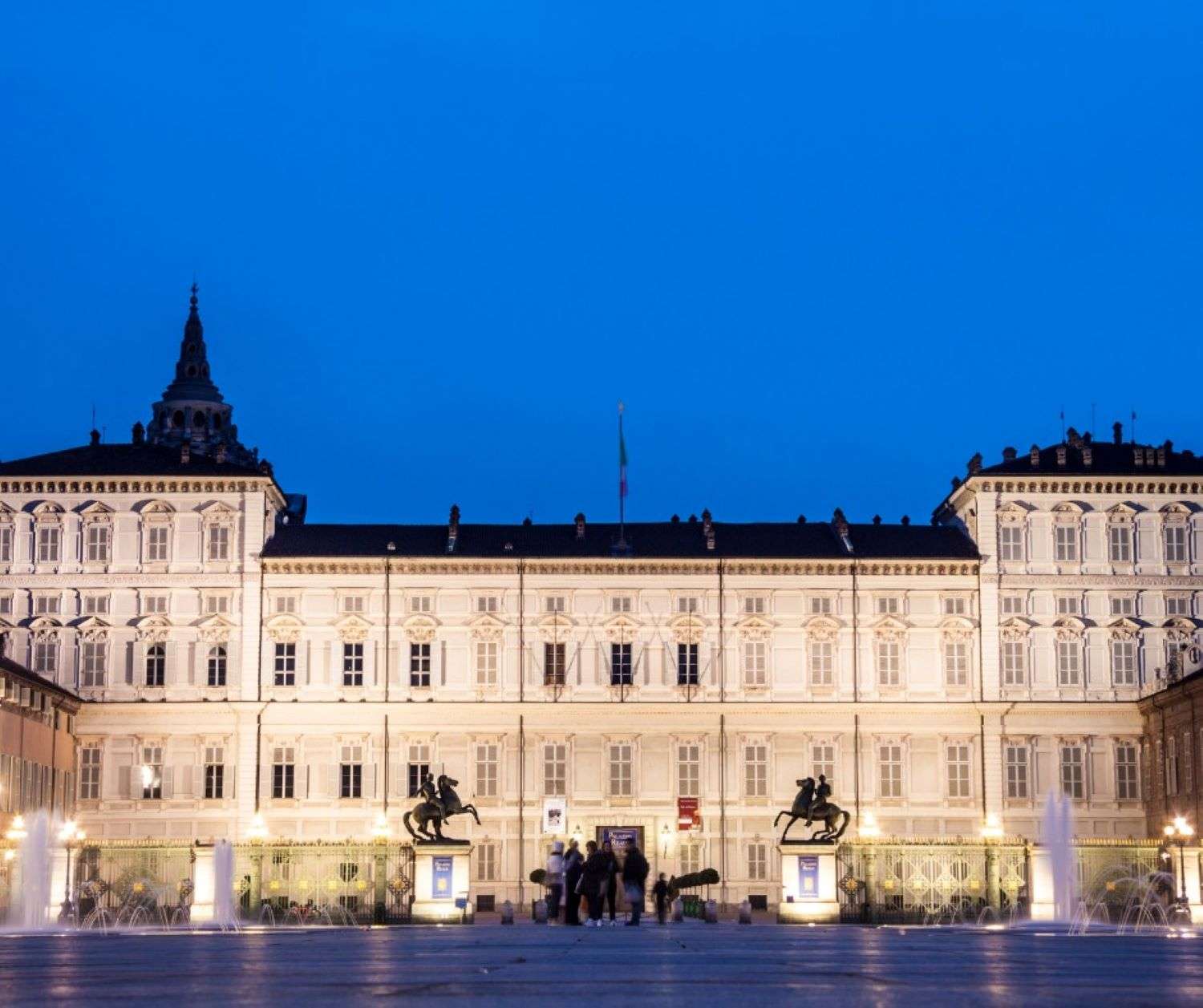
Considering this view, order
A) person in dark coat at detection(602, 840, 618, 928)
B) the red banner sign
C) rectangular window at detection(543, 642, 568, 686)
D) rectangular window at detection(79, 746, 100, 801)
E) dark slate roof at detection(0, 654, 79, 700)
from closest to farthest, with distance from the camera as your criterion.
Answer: person in dark coat at detection(602, 840, 618, 928), dark slate roof at detection(0, 654, 79, 700), the red banner sign, rectangular window at detection(79, 746, 100, 801), rectangular window at detection(543, 642, 568, 686)

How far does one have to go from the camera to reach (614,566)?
8138 centimetres

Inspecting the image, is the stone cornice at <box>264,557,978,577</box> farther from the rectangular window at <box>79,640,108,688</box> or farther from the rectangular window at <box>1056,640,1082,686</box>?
the rectangular window at <box>79,640,108,688</box>

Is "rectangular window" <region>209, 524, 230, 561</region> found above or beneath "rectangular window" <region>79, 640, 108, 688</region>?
above

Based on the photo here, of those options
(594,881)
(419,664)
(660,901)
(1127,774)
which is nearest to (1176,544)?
(1127,774)

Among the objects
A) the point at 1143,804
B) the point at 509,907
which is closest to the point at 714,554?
the point at 1143,804

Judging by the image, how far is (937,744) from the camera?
80.4 meters

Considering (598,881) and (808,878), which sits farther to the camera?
(808,878)

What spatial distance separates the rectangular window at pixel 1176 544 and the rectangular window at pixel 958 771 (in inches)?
426

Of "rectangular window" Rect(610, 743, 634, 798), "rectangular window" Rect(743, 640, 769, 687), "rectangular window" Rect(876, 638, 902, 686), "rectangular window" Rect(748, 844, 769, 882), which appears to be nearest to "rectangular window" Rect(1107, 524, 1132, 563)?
"rectangular window" Rect(876, 638, 902, 686)

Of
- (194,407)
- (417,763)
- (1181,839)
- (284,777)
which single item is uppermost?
(194,407)

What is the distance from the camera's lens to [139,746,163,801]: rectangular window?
78.9 m

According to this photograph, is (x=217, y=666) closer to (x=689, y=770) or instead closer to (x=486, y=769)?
(x=486, y=769)

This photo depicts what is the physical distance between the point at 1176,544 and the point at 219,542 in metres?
36.4

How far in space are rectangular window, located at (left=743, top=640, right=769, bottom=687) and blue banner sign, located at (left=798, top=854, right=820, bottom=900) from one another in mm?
27777
